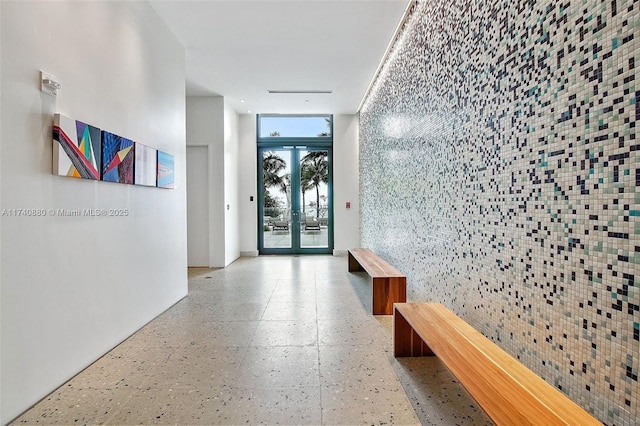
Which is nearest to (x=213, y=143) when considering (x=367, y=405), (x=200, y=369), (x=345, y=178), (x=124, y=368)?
(x=345, y=178)

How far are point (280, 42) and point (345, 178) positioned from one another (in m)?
3.67

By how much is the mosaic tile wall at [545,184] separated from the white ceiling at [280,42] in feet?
3.29

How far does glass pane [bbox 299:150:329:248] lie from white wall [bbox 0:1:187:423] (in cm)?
410

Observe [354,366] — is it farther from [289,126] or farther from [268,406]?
[289,126]

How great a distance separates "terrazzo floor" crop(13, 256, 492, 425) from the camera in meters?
1.72

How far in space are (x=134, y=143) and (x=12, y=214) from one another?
1.31 meters

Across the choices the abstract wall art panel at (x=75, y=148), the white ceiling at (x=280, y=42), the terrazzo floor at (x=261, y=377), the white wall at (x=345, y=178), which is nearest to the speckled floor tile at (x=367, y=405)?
the terrazzo floor at (x=261, y=377)

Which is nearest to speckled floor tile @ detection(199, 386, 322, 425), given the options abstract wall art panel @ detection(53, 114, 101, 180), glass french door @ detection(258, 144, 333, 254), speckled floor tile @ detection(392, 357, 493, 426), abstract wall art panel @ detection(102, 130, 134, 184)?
speckled floor tile @ detection(392, 357, 493, 426)

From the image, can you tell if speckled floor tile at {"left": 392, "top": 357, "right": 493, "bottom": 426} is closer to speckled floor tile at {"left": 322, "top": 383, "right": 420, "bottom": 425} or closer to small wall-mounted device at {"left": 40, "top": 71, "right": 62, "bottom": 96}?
speckled floor tile at {"left": 322, "top": 383, "right": 420, "bottom": 425}

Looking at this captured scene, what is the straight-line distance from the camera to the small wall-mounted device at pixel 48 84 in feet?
6.16

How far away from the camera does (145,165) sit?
3012 millimetres

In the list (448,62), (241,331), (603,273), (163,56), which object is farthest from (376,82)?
(603,273)

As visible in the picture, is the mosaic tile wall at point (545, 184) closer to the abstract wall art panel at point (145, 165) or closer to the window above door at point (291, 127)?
the abstract wall art panel at point (145, 165)

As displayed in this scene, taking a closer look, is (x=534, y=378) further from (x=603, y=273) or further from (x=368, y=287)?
(x=368, y=287)
